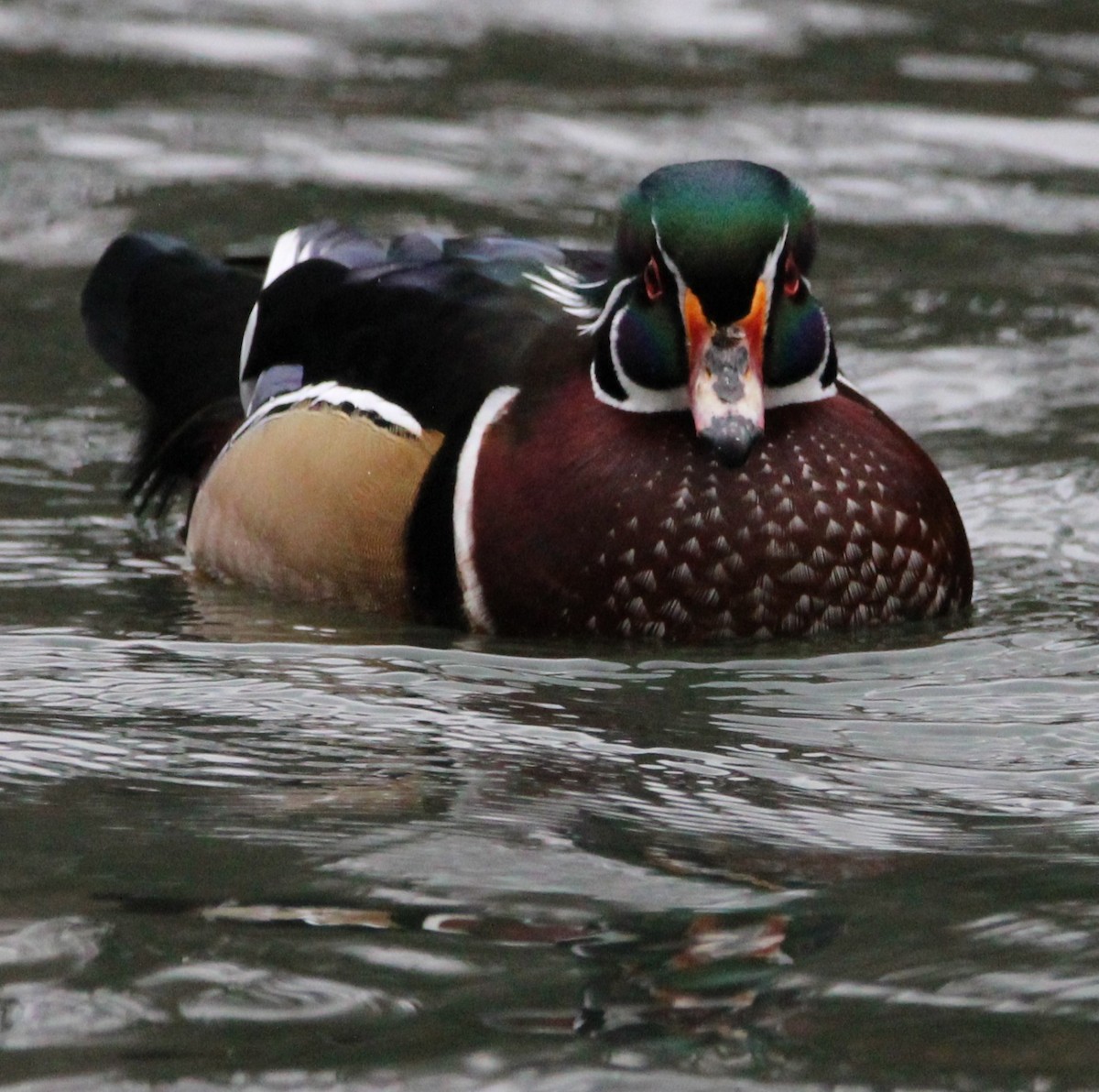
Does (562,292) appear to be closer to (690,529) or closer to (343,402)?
(343,402)

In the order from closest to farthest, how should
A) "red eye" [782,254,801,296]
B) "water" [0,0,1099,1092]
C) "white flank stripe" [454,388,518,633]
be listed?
"water" [0,0,1099,1092], "red eye" [782,254,801,296], "white flank stripe" [454,388,518,633]

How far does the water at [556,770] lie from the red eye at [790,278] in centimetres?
68

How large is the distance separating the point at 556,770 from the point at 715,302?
1092mm

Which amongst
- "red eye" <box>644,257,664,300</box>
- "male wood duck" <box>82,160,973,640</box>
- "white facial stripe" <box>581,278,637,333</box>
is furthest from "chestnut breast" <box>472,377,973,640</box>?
"red eye" <box>644,257,664,300</box>

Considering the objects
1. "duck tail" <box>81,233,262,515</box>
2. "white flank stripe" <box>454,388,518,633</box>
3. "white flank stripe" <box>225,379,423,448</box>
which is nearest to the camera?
"white flank stripe" <box>454,388,518,633</box>

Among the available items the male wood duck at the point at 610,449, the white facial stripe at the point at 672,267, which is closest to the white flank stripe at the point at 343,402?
the male wood duck at the point at 610,449

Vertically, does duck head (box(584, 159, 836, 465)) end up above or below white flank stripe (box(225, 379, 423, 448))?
above

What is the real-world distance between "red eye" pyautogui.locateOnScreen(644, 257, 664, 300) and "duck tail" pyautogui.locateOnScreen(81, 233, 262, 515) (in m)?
1.54

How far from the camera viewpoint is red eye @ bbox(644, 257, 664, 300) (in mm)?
4836

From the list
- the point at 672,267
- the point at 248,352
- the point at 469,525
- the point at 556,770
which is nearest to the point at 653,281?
the point at 672,267

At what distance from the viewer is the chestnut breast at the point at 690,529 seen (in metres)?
4.82

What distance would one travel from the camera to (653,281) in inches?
192

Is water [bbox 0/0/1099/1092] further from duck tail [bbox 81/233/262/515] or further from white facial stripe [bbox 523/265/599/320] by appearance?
white facial stripe [bbox 523/265/599/320]

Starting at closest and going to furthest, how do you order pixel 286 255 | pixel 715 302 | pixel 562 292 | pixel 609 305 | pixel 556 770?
pixel 556 770 → pixel 715 302 → pixel 609 305 → pixel 562 292 → pixel 286 255
